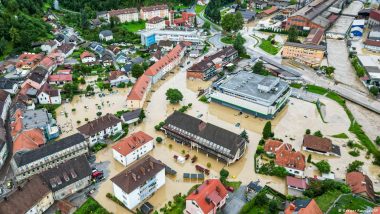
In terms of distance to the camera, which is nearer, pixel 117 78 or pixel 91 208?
pixel 91 208

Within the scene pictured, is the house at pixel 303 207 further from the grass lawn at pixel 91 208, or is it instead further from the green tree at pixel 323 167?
the grass lawn at pixel 91 208

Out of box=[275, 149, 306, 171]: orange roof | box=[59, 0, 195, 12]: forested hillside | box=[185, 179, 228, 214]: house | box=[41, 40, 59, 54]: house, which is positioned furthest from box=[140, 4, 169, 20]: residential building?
box=[185, 179, 228, 214]: house

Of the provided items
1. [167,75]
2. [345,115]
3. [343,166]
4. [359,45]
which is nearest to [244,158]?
[343,166]

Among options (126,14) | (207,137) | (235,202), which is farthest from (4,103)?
(126,14)

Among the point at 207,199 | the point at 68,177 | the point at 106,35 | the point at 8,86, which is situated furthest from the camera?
the point at 106,35

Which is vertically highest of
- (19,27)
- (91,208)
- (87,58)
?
(19,27)

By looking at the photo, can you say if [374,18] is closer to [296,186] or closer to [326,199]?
[296,186]

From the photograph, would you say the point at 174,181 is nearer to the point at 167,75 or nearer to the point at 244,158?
the point at 244,158

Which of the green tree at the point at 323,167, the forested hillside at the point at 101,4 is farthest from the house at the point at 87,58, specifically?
the green tree at the point at 323,167
